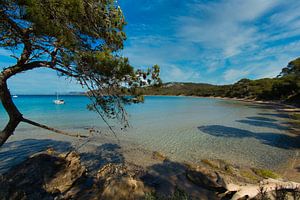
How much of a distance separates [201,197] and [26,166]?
570 cm

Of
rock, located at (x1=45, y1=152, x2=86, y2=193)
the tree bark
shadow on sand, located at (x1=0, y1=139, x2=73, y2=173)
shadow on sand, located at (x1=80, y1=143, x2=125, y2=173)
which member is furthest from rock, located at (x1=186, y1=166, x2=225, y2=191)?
shadow on sand, located at (x1=0, y1=139, x2=73, y2=173)

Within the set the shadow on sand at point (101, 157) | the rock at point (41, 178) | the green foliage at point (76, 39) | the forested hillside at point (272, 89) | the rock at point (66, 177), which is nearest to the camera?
the green foliage at point (76, 39)

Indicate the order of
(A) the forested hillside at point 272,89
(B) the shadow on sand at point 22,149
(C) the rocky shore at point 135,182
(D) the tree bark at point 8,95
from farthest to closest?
(A) the forested hillside at point 272,89 → (B) the shadow on sand at point 22,149 → (C) the rocky shore at point 135,182 → (D) the tree bark at point 8,95

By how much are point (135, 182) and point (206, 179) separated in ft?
7.30

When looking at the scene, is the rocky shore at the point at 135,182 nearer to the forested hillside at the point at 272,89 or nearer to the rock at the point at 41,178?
the rock at the point at 41,178

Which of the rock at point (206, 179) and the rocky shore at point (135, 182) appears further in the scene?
the rock at point (206, 179)

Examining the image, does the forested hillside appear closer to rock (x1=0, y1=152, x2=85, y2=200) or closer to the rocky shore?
the rocky shore

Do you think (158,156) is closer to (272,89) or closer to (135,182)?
(135,182)

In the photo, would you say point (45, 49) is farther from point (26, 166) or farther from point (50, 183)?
point (26, 166)

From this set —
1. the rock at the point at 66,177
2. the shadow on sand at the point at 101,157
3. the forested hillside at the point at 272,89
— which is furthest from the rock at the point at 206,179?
the forested hillside at the point at 272,89

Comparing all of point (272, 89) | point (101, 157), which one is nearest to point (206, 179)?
point (101, 157)

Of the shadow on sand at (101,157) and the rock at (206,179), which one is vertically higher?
the rock at (206,179)

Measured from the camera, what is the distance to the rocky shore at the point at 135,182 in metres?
3.90

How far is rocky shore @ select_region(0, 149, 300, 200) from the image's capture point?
390 centimetres
